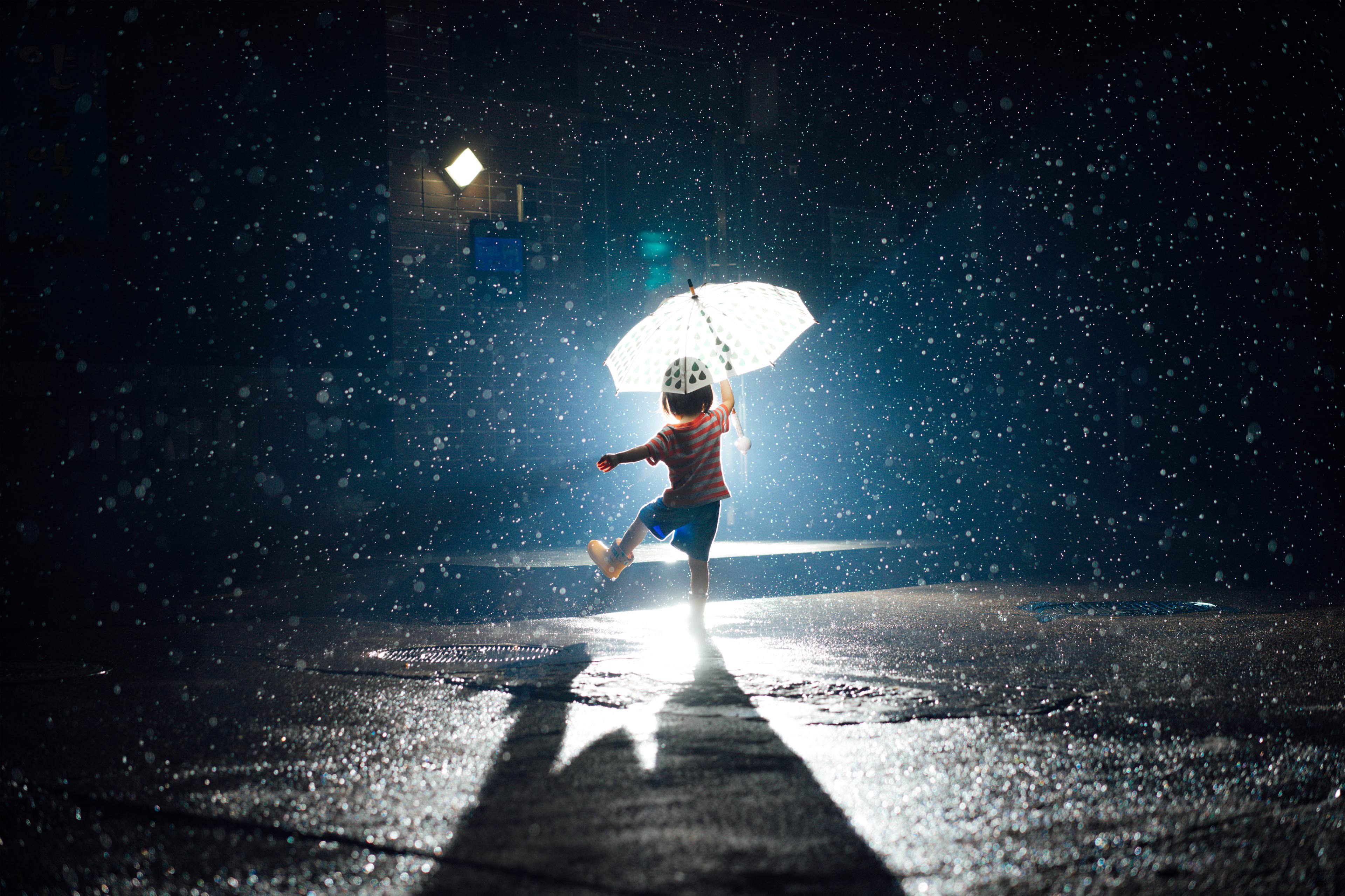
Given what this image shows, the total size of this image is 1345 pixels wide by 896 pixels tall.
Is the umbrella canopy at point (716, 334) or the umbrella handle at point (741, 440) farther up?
the umbrella canopy at point (716, 334)

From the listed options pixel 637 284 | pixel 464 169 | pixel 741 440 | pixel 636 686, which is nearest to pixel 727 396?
pixel 741 440

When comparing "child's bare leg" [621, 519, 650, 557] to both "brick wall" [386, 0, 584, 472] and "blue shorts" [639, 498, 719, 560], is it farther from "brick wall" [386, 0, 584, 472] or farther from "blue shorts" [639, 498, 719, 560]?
"brick wall" [386, 0, 584, 472]

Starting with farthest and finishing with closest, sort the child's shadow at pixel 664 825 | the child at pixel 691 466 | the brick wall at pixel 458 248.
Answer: the brick wall at pixel 458 248 → the child at pixel 691 466 → the child's shadow at pixel 664 825

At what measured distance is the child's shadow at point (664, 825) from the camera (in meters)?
2.22

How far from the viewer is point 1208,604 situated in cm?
714

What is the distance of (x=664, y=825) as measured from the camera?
260cm

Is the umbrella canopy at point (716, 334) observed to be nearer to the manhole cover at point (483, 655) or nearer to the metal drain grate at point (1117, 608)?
the manhole cover at point (483, 655)

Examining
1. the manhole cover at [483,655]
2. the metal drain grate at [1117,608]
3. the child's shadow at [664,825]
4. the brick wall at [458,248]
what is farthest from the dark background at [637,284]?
the child's shadow at [664,825]

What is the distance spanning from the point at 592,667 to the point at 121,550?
21.9 ft

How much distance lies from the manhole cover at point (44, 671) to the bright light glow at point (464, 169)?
853 centimetres

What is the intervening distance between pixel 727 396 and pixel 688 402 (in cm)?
Result: 41

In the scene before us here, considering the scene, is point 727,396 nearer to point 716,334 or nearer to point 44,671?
point 716,334

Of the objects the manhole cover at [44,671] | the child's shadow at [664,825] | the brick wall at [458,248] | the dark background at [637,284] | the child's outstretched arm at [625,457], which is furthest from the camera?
the brick wall at [458,248]

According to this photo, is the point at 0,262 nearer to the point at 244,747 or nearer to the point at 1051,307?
the point at 244,747
